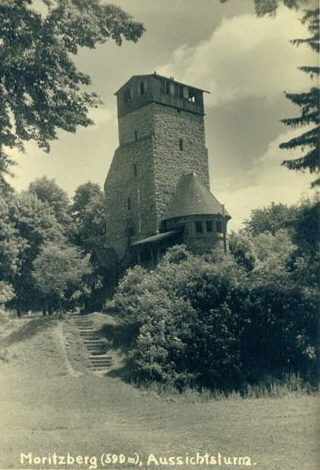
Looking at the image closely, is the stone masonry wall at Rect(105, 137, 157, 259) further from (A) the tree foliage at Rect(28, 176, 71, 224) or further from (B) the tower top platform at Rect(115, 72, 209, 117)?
(A) the tree foliage at Rect(28, 176, 71, 224)

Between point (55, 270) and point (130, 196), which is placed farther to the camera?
point (130, 196)

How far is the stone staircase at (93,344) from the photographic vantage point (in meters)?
24.2

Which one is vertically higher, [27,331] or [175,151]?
[175,151]

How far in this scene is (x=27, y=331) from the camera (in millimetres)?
28125

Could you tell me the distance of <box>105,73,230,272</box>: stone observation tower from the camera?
3706 cm

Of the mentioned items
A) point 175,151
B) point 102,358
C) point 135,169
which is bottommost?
point 102,358

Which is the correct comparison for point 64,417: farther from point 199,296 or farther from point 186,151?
point 186,151

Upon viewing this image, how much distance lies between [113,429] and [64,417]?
2.40m

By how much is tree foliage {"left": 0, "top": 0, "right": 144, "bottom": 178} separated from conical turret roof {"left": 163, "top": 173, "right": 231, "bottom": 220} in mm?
21428

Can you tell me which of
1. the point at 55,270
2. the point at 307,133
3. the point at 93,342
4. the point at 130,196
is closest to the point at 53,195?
the point at 130,196

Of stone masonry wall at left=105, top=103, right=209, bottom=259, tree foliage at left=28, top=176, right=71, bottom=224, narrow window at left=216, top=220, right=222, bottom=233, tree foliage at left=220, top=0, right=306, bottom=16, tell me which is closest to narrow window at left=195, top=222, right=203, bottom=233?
narrow window at left=216, top=220, right=222, bottom=233

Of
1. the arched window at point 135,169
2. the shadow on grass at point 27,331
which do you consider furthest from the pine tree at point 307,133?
the arched window at point 135,169

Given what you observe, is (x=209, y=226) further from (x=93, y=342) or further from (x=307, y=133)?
(x=307, y=133)

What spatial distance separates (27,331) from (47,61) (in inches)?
681
